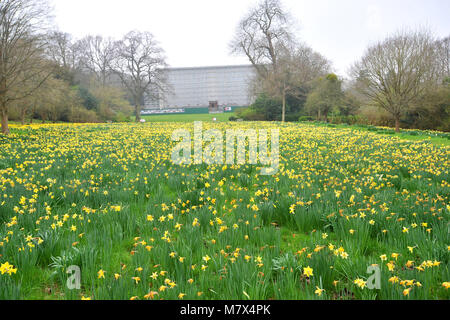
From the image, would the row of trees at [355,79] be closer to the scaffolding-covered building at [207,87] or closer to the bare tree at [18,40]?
the bare tree at [18,40]

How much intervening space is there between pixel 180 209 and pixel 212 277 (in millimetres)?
1654

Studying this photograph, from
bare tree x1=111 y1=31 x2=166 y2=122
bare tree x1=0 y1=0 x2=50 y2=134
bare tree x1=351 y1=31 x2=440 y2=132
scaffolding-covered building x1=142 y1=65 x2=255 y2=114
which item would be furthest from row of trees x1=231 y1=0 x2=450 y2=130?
scaffolding-covered building x1=142 y1=65 x2=255 y2=114

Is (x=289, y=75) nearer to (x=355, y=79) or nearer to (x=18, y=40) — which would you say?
(x=355, y=79)

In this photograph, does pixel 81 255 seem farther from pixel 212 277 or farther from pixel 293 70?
pixel 293 70

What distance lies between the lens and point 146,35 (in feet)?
134

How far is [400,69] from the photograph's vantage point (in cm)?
1631

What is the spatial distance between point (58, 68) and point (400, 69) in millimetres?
21503

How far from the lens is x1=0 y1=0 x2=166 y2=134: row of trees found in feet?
43.8

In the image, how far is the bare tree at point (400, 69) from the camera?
16.2 metres

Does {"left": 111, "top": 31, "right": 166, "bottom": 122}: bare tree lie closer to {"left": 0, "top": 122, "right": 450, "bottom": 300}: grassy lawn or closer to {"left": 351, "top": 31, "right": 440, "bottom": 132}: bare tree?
{"left": 351, "top": 31, "right": 440, "bottom": 132}: bare tree

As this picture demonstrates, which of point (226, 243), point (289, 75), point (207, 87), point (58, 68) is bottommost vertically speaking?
point (226, 243)

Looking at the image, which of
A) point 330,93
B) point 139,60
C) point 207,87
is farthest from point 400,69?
point 207,87

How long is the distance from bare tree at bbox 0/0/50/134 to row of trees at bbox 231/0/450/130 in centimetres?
1991
